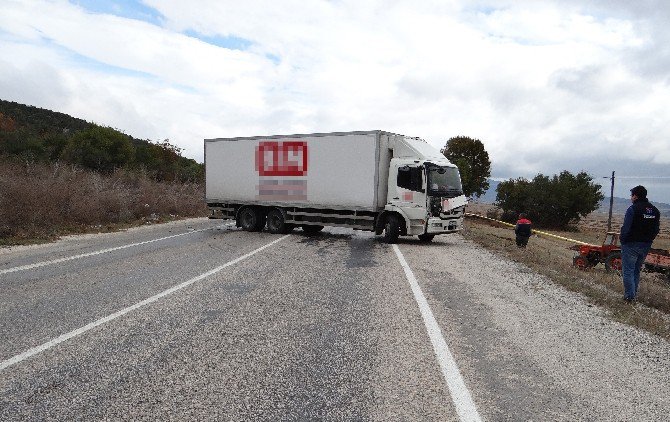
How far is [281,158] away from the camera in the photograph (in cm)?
1738

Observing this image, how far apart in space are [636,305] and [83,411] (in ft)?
25.2

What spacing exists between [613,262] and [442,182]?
214 inches

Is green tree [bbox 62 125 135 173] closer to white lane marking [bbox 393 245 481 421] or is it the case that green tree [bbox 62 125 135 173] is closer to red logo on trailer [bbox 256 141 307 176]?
red logo on trailer [bbox 256 141 307 176]

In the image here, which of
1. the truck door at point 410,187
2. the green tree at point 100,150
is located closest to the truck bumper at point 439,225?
the truck door at point 410,187

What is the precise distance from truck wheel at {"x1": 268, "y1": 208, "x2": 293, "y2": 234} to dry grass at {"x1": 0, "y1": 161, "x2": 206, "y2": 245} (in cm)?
605

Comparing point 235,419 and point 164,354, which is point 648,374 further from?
point 164,354

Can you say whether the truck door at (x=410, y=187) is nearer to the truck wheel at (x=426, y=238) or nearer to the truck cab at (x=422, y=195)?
the truck cab at (x=422, y=195)

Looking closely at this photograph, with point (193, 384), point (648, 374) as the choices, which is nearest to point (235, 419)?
point (193, 384)

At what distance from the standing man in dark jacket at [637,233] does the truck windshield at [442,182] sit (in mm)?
7583

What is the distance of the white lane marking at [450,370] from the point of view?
11.7 ft

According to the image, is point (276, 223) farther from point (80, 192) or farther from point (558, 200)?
point (558, 200)

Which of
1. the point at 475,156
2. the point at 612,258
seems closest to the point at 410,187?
the point at 612,258

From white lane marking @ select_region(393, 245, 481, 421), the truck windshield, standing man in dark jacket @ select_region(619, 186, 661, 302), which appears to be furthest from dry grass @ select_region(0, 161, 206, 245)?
standing man in dark jacket @ select_region(619, 186, 661, 302)

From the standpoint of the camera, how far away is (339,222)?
1644 cm
